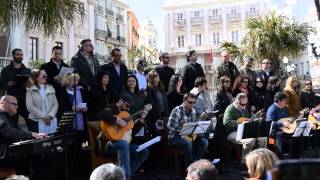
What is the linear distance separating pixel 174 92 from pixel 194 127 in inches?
95.5

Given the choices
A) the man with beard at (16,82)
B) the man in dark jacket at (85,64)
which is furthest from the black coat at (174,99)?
the man with beard at (16,82)

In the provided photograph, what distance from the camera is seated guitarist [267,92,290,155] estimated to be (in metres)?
9.05

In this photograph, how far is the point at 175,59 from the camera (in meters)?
60.8

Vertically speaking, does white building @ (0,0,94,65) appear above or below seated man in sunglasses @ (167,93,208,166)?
above

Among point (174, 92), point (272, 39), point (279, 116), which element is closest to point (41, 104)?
point (174, 92)

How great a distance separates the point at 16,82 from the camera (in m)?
7.55

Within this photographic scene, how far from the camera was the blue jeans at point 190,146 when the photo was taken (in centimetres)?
791

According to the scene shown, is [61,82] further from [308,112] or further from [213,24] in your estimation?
[213,24]

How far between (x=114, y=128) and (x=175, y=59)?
5416 cm

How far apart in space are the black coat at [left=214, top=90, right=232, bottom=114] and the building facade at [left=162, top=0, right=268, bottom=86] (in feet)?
168

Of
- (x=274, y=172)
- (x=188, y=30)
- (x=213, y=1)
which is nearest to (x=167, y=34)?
(x=188, y=30)

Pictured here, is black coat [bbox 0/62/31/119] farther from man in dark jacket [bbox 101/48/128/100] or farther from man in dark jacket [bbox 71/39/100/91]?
man in dark jacket [bbox 101/48/128/100]

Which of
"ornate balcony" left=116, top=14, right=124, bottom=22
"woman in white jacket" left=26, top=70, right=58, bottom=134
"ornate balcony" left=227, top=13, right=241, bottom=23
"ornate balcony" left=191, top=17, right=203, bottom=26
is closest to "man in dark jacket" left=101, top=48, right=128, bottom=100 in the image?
"woman in white jacket" left=26, top=70, right=58, bottom=134

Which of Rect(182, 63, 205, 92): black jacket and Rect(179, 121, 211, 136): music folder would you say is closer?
Rect(179, 121, 211, 136): music folder
